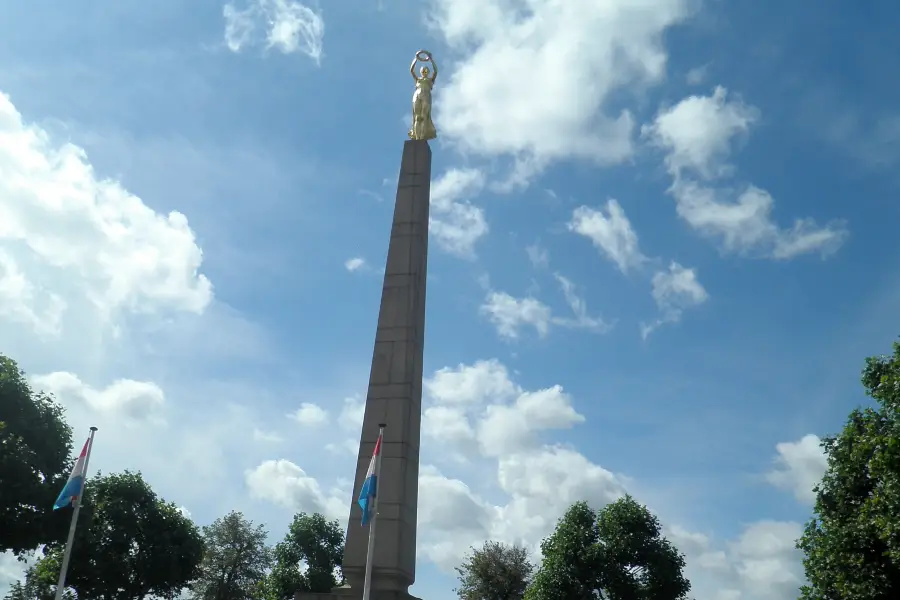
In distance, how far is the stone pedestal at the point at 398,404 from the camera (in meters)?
16.1

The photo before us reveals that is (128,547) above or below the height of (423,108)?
below

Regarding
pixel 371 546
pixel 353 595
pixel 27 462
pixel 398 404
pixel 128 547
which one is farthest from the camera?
pixel 128 547

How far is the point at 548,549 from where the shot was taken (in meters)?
43.0

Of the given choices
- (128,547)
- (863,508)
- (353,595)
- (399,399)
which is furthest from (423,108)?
(128,547)

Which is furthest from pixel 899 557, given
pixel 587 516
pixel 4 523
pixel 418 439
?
pixel 4 523

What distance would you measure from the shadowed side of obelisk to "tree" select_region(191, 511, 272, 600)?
45166 millimetres

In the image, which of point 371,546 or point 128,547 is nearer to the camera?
point 371,546

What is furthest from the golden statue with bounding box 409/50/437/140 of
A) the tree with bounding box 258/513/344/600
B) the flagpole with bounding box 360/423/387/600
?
the tree with bounding box 258/513/344/600

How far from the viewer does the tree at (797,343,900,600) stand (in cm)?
2409

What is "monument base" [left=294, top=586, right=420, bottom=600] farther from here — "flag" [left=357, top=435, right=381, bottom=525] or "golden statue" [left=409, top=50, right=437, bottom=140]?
"golden statue" [left=409, top=50, right=437, bottom=140]

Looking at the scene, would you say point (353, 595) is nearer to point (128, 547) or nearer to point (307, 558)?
point (128, 547)

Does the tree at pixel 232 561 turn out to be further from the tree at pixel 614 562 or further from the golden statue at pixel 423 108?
the golden statue at pixel 423 108

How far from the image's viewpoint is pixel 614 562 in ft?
135

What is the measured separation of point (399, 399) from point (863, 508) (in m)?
17.6
